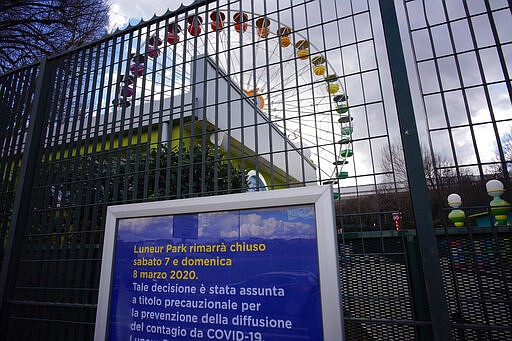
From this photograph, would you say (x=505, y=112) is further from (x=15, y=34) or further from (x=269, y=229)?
(x=15, y=34)

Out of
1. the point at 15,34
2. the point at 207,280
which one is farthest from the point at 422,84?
the point at 15,34

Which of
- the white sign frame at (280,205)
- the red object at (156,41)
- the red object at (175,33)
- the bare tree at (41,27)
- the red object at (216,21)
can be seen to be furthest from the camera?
the bare tree at (41,27)

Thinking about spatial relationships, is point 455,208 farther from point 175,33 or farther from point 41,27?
point 41,27

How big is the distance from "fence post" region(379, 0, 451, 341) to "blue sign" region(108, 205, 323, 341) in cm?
66

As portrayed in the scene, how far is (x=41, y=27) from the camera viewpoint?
555cm

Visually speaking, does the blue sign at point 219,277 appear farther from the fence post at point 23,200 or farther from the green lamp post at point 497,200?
the fence post at point 23,200

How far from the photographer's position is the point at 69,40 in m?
6.24

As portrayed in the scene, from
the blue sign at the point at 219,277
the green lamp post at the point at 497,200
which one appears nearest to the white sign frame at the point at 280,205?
the blue sign at the point at 219,277

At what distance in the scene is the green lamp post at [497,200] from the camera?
147 cm

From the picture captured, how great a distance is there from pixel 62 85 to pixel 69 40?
433cm

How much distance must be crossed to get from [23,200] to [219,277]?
240 centimetres

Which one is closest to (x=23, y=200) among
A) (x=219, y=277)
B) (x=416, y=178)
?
(x=219, y=277)

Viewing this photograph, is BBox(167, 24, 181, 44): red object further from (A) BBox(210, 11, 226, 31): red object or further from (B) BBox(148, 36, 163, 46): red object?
(A) BBox(210, 11, 226, 31): red object

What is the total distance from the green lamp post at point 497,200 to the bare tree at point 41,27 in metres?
6.50
